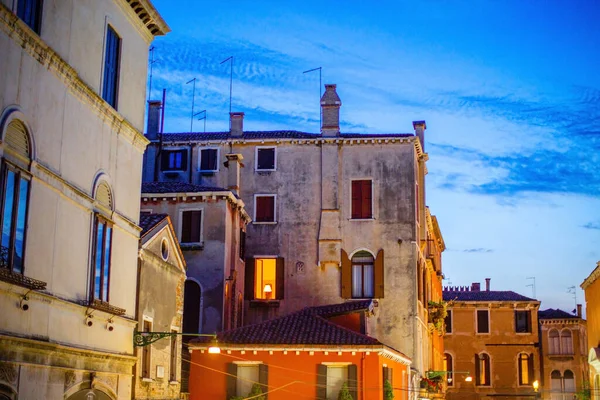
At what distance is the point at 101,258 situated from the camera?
1784 cm

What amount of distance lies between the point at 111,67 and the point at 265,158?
20117 millimetres

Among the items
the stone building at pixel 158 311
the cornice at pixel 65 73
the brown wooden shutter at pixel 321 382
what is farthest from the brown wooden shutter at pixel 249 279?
the cornice at pixel 65 73

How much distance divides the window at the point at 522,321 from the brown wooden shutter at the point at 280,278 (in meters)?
27.4

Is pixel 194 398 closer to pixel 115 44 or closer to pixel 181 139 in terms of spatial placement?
pixel 115 44

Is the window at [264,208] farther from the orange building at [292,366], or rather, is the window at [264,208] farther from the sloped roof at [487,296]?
the sloped roof at [487,296]

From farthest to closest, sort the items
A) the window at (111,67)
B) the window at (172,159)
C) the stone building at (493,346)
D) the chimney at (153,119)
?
the stone building at (493,346) < the chimney at (153,119) < the window at (172,159) < the window at (111,67)

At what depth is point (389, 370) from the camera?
28.3 m

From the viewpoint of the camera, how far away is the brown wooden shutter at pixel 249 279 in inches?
1457

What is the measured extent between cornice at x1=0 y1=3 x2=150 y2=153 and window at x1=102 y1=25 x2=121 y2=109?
0.42m

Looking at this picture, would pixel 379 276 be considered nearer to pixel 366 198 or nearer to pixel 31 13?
pixel 366 198

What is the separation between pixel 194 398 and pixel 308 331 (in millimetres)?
4110

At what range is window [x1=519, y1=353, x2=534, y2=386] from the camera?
193 feet

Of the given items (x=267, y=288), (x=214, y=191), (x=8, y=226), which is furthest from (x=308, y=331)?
(x=8, y=226)

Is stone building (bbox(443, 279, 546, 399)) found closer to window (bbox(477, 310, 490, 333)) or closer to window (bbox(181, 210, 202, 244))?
window (bbox(477, 310, 490, 333))
